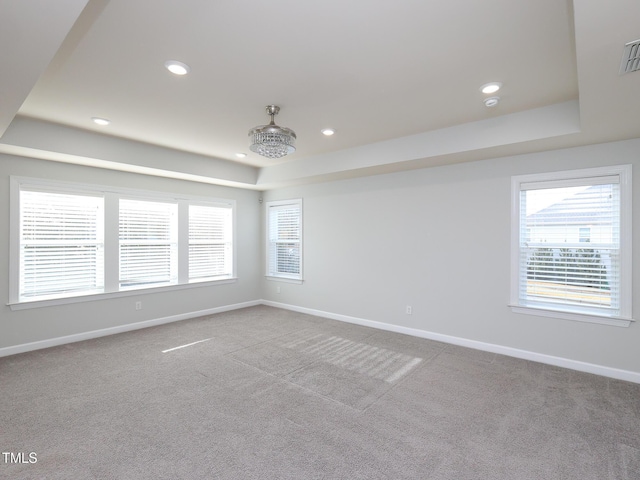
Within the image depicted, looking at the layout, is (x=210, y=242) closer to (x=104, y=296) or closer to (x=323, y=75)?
(x=104, y=296)

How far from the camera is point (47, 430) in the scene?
2369 mm

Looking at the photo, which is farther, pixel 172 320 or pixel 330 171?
pixel 172 320

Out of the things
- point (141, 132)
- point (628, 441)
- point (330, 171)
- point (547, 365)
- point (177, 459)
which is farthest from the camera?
point (330, 171)

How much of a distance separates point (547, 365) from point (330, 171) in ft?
11.7

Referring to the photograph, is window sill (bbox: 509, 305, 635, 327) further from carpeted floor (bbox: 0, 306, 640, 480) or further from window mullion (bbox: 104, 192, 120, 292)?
window mullion (bbox: 104, 192, 120, 292)

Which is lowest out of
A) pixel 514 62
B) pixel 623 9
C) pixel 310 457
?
pixel 310 457

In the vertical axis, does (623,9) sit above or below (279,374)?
above

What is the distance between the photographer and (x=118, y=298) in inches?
187

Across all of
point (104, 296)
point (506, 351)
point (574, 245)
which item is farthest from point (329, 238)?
point (104, 296)

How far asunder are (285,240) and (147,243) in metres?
2.36

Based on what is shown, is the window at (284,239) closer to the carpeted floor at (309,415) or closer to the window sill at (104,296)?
the window sill at (104,296)

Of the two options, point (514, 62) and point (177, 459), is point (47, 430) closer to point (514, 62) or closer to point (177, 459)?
point (177, 459)

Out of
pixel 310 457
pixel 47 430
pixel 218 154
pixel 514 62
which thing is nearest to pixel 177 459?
pixel 310 457

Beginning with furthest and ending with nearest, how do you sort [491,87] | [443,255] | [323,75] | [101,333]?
1. [101,333]
2. [443,255]
3. [491,87]
4. [323,75]
